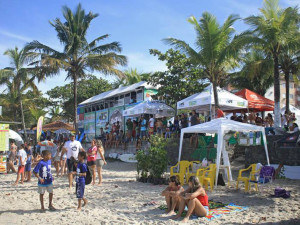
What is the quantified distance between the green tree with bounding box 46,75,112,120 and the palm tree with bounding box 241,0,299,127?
26786 millimetres

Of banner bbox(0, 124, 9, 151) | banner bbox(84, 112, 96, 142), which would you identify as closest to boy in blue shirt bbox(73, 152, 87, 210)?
banner bbox(0, 124, 9, 151)

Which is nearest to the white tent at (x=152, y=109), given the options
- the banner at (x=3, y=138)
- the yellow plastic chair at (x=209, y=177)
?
the banner at (x=3, y=138)

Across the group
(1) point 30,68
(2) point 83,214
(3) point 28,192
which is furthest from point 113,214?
(1) point 30,68

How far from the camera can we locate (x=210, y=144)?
1382 cm

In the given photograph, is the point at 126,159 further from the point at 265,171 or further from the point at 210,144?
the point at 265,171

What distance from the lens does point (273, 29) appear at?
12.9 m

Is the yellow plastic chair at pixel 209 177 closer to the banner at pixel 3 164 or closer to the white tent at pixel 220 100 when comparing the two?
the white tent at pixel 220 100

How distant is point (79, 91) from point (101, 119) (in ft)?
35.4

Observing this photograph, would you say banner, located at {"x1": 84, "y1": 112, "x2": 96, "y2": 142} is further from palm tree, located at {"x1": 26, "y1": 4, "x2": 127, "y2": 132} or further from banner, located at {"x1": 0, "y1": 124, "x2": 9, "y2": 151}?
banner, located at {"x1": 0, "y1": 124, "x2": 9, "y2": 151}

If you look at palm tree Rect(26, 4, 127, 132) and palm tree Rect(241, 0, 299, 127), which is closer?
palm tree Rect(241, 0, 299, 127)

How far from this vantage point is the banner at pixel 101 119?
92.5 feet

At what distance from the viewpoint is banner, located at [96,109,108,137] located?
1110 inches

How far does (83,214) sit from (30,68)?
18.1 meters

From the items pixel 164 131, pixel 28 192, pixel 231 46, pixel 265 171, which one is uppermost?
pixel 231 46
